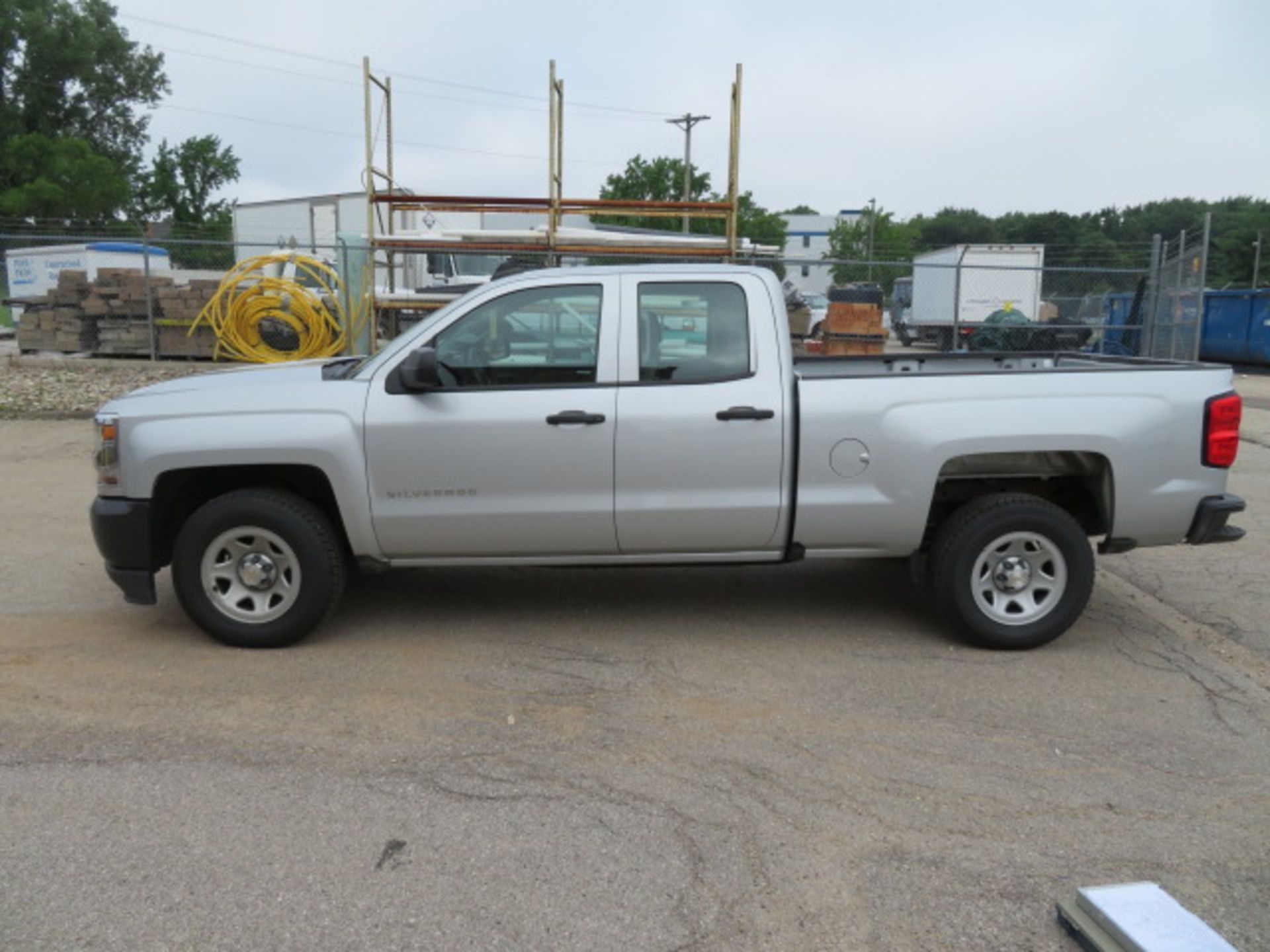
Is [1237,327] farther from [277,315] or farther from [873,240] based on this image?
[873,240]

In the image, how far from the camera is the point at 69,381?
1511 centimetres

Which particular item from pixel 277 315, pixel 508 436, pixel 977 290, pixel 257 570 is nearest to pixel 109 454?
pixel 257 570

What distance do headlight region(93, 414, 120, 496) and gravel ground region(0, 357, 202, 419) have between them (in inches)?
353

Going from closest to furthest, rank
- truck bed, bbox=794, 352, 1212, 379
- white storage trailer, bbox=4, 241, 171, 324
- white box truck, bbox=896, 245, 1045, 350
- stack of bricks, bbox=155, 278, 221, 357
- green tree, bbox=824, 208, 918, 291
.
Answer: truck bed, bbox=794, 352, 1212, 379 → stack of bricks, bbox=155, 278, 221, 357 → white storage trailer, bbox=4, 241, 171, 324 → white box truck, bbox=896, 245, 1045, 350 → green tree, bbox=824, 208, 918, 291

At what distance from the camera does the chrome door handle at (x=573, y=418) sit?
16.1ft

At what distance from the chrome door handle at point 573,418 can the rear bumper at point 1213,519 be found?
3000 mm

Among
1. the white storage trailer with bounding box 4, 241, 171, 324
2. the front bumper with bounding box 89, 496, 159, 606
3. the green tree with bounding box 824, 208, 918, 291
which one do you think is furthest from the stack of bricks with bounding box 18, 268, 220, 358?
the green tree with bounding box 824, 208, 918, 291

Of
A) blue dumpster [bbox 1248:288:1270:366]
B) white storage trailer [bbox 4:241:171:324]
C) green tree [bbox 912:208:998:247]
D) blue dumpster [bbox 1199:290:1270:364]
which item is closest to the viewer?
white storage trailer [bbox 4:241:171:324]

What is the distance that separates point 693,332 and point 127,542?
293cm

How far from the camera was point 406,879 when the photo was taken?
3.12 m

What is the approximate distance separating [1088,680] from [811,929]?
8.28 feet

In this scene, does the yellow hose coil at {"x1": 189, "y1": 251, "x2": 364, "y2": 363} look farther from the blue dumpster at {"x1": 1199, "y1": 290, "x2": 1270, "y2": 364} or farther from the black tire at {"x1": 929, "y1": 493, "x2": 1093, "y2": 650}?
the blue dumpster at {"x1": 1199, "y1": 290, "x2": 1270, "y2": 364}

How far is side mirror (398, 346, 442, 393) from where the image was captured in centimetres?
476

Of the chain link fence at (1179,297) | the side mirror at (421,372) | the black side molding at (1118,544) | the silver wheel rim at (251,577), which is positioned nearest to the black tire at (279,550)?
the silver wheel rim at (251,577)
